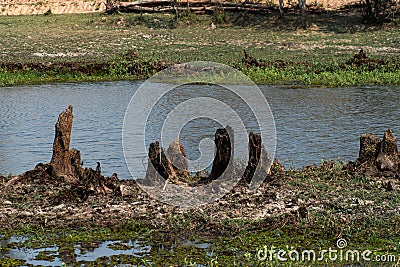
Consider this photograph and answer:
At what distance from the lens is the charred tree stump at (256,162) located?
946 centimetres

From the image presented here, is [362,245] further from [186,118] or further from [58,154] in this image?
[186,118]

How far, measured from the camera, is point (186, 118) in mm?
16469

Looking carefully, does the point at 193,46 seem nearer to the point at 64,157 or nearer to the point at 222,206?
the point at 64,157

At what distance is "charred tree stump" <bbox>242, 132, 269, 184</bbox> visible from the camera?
31.0ft

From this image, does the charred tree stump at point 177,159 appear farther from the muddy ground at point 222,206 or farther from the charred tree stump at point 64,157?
the charred tree stump at point 64,157

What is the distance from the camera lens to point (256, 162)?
9523mm

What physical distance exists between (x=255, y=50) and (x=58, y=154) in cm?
1638

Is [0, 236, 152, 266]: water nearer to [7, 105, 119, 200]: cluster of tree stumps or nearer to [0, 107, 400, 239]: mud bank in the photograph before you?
[0, 107, 400, 239]: mud bank

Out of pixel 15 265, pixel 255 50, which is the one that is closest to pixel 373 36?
pixel 255 50

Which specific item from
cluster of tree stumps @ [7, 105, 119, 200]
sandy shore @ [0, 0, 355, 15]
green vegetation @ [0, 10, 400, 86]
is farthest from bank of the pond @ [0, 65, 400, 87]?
sandy shore @ [0, 0, 355, 15]
